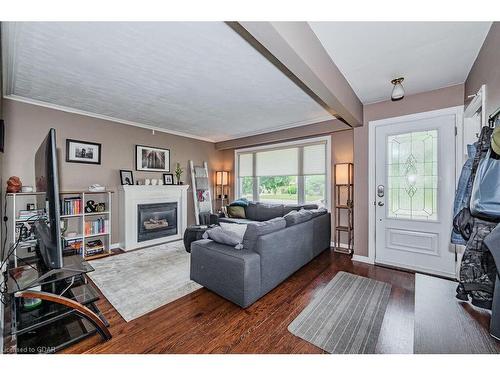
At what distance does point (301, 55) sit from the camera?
160 centimetres

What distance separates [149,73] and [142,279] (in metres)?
2.46

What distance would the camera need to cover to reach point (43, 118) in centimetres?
337

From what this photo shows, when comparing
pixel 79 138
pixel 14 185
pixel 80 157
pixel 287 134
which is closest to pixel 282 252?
pixel 287 134

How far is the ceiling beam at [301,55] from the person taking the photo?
1.37 meters

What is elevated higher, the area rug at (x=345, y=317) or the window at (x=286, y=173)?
the window at (x=286, y=173)

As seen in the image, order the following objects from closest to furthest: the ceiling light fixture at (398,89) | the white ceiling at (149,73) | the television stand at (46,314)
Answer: the television stand at (46,314) < the white ceiling at (149,73) < the ceiling light fixture at (398,89)

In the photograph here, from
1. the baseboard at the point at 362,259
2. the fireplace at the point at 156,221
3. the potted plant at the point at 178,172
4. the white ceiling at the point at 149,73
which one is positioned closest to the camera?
the white ceiling at the point at 149,73

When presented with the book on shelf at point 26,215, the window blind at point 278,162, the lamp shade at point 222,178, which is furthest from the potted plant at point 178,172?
the book on shelf at point 26,215

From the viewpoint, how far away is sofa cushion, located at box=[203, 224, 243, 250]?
2.37 meters

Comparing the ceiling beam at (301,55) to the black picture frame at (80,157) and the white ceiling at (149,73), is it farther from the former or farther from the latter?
the black picture frame at (80,157)

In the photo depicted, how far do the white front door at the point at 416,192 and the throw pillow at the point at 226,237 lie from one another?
87.7 inches

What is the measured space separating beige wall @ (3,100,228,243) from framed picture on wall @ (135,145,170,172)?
0.09 meters

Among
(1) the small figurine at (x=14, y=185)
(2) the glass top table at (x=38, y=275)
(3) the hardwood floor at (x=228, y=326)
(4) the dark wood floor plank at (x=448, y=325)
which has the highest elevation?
(1) the small figurine at (x=14, y=185)

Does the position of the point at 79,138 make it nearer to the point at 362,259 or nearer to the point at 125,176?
the point at 125,176
